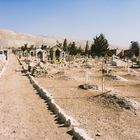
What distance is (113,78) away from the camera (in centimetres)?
3391

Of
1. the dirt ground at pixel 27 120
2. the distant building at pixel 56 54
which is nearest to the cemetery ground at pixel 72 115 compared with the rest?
the dirt ground at pixel 27 120

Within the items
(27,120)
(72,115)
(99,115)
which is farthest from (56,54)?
(27,120)

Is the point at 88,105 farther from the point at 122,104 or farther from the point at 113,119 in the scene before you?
the point at 113,119

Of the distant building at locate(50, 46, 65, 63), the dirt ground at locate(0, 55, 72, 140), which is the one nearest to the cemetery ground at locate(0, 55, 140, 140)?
the dirt ground at locate(0, 55, 72, 140)

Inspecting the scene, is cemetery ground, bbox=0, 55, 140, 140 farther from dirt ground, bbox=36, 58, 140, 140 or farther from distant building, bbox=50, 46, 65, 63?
distant building, bbox=50, 46, 65, 63

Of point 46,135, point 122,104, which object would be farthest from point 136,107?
point 46,135

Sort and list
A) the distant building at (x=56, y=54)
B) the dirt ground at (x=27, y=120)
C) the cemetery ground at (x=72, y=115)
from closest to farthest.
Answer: the dirt ground at (x=27, y=120) → the cemetery ground at (x=72, y=115) → the distant building at (x=56, y=54)

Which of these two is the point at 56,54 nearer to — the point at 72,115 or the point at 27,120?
the point at 72,115

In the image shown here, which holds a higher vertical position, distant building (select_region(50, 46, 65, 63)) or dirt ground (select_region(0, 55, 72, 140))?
distant building (select_region(50, 46, 65, 63))

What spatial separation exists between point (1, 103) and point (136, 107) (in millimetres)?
7217

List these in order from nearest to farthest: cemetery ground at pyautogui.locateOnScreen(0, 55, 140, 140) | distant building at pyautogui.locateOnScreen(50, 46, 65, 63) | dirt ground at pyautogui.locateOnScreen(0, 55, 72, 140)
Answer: dirt ground at pyautogui.locateOnScreen(0, 55, 72, 140) → cemetery ground at pyautogui.locateOnScreen(0, 55, 140, 140) → distant building at pyautogui.locateOnScreen(50, 46, 65, 63)

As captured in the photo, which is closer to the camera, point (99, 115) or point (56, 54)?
point (99, 115)

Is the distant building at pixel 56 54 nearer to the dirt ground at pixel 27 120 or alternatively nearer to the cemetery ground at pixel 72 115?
the cemetery ground at pixel 72 115

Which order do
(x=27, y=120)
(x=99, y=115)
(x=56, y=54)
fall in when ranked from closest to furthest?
(x=27, y=120)
(x=99, y=115)
(x=56, y=54)
